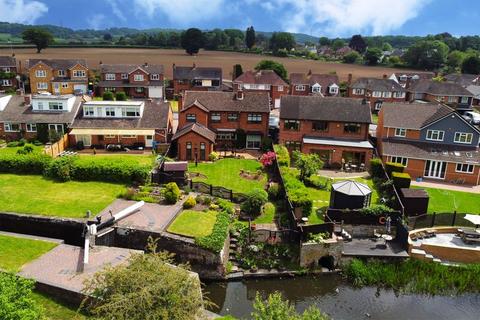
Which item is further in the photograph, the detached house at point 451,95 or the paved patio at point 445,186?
the detached house at point 451,95

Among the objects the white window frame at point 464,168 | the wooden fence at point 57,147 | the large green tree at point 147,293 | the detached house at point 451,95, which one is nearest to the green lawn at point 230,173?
the wooden fence at point 57,147

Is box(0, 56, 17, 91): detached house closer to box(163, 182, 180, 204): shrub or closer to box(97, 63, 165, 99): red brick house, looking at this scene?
box(97, 63, 165, 99): red brick house

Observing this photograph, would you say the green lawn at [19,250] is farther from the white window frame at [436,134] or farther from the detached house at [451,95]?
the detached house at [451,95]

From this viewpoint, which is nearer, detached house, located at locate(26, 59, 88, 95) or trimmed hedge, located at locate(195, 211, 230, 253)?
trimmed hedge, located at locate(195, 211, 230, 253)

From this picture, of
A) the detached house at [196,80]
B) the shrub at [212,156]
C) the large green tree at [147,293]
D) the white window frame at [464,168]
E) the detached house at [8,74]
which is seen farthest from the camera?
the detached house at [8,74]

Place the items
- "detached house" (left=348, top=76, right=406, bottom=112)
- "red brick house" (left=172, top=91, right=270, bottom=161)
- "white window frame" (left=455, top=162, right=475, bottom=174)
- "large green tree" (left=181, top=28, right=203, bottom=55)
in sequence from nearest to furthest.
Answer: "white window frame" (left=455, top=162, right=475, bottom=174), "red brick house" (left=172, top=91, right=270, bottom=161), "detached house" (left=348, top=76, right=406, bottom=112), "large green tree" (left=181, top=28, right=203, bottom=55)

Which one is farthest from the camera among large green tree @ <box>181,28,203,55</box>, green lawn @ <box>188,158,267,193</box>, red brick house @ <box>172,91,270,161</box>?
large green tree @ <box>181,28,203,55</box>

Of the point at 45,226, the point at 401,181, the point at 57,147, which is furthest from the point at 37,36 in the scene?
the point at 401,181

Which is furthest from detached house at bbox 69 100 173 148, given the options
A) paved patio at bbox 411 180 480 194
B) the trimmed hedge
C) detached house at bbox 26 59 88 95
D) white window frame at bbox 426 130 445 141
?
detached house at bbox 26 59 88 95
